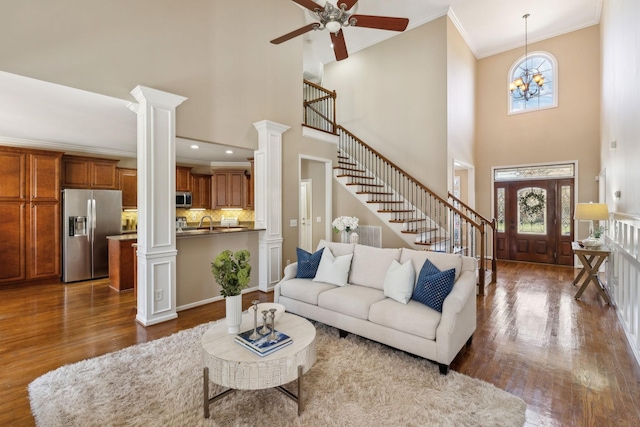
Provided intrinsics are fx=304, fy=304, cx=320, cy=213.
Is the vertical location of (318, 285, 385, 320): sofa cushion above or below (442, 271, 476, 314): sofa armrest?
below

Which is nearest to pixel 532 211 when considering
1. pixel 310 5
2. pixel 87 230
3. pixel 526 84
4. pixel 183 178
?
pixel 526 84

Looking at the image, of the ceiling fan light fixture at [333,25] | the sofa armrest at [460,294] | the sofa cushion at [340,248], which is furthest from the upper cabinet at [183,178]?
the sofa armrest at [460,294]

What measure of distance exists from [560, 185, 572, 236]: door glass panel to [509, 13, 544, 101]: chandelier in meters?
2.40

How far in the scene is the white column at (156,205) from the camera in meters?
3.59

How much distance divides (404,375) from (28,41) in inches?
184

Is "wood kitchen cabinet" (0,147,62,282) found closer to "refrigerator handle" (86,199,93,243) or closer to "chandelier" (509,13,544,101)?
"refrigerator handle" (86,199,93,243)

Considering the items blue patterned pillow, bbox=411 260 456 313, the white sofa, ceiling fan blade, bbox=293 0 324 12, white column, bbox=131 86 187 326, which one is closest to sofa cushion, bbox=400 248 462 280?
the white sofa

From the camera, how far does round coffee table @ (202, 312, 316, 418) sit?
6.35 feet

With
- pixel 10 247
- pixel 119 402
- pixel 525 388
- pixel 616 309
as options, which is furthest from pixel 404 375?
pixel 10 247

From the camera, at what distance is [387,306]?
2893 millimetres

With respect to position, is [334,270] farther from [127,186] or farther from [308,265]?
[127,186]

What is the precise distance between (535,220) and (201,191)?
335 inches

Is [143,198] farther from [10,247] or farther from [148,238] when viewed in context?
[10,247]

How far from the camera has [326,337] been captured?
10.6 ft
